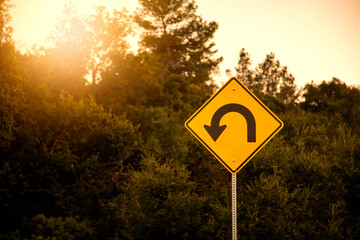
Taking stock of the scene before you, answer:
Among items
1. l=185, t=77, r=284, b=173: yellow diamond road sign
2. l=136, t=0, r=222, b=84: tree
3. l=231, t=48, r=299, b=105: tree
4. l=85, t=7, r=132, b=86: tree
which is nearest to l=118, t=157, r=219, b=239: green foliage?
l=185, t=77, r=284, b=173: yellow diamond road sign

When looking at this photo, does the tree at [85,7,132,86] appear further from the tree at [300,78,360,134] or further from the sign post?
the sign post

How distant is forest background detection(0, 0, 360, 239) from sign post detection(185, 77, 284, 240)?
17.9 feet

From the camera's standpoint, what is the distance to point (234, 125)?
4.31 meters

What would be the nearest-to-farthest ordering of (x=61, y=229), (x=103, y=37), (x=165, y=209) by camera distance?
(x=165, y=209)
(x=61, y=229)
(x=103, y=37)

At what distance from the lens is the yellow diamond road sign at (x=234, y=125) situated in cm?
426

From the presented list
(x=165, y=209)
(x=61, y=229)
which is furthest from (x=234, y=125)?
(x=61, y=229)

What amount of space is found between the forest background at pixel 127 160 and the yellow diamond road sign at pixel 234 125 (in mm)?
5455

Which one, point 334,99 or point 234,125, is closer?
point 234,125

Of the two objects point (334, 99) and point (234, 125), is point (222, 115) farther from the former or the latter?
point (334, 99)

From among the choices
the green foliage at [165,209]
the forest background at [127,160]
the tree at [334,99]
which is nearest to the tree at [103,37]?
the forest background at [127,160]

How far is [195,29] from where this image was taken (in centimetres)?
3397

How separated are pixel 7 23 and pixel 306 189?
15.1m

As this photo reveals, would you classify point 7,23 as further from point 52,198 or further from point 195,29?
point 195,29

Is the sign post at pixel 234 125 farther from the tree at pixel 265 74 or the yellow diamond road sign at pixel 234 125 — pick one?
the tree at pixel 265 74
